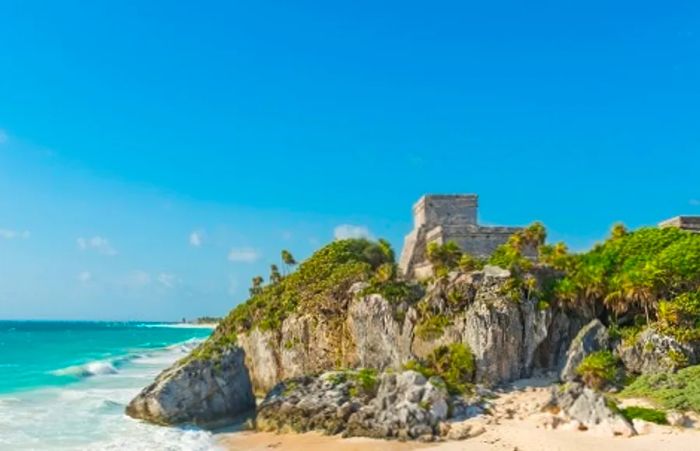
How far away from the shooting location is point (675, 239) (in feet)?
90.5

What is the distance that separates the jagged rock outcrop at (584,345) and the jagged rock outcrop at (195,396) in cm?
1242

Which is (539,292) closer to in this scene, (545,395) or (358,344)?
(545,395)

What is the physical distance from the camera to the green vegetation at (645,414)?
19.1 meters

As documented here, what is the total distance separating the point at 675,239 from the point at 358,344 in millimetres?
14130

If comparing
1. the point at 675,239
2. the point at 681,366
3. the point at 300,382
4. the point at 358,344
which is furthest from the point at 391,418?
the point at 675,239

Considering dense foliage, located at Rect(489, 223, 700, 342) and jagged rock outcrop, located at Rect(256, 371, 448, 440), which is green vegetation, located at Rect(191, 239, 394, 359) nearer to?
jagged rock outcrop, located at Rect(256, 371, 448, 440)

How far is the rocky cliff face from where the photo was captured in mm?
25953

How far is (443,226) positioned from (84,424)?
2004 cm

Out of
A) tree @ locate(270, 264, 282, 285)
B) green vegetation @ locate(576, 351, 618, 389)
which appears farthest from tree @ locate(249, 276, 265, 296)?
green vegetation @ locate(576, 351, 618, 389)

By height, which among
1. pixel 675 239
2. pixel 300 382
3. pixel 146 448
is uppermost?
pixel 675 239

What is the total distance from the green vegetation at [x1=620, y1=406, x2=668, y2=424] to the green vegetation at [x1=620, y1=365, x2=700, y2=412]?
2.47ft

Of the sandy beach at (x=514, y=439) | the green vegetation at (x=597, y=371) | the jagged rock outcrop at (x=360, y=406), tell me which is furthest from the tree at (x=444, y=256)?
the sandy beach at (x=514, y=439)

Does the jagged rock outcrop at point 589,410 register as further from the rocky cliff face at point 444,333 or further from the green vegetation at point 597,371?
the rocky cliff face at point 444,333

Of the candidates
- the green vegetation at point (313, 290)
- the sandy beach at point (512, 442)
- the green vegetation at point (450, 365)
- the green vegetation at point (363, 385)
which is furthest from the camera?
the green vegetation at point (313, 290)
